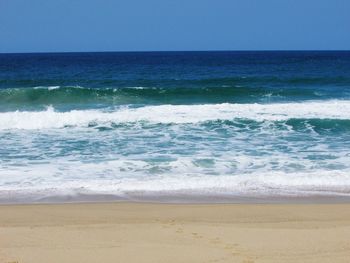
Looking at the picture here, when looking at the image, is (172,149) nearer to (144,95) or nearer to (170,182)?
(170,182)

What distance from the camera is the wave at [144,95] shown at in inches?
835

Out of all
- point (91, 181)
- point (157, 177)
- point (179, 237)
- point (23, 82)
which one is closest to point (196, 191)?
point (157, 177)

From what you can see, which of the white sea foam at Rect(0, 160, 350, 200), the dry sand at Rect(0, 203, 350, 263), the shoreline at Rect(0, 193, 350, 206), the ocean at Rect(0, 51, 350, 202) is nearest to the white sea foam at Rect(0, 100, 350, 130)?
the ocean at Rect(0, 51, 350, 202)

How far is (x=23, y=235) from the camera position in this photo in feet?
18.0

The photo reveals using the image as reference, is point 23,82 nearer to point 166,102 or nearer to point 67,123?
point 166,102

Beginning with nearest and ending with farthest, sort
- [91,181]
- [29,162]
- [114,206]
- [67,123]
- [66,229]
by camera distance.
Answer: [66,229] < [114,206] < [91,181] < [29,162] < [67,123]

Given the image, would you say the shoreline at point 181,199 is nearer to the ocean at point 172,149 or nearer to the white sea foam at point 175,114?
the ocean at point 172,149

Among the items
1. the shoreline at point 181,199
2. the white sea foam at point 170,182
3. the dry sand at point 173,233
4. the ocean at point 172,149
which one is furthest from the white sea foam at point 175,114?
the dry sand at point 173,233

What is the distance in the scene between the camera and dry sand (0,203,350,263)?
4820 millimetres

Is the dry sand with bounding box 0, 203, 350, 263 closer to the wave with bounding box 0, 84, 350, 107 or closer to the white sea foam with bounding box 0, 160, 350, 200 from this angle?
the white sea foam with bounding box 0, 160, 350, 200

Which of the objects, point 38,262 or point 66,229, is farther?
point 66,229

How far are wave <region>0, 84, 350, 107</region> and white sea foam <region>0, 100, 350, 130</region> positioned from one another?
9.19 feet

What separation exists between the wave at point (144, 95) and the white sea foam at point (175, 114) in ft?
9.19

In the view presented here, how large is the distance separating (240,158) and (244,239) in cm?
487
